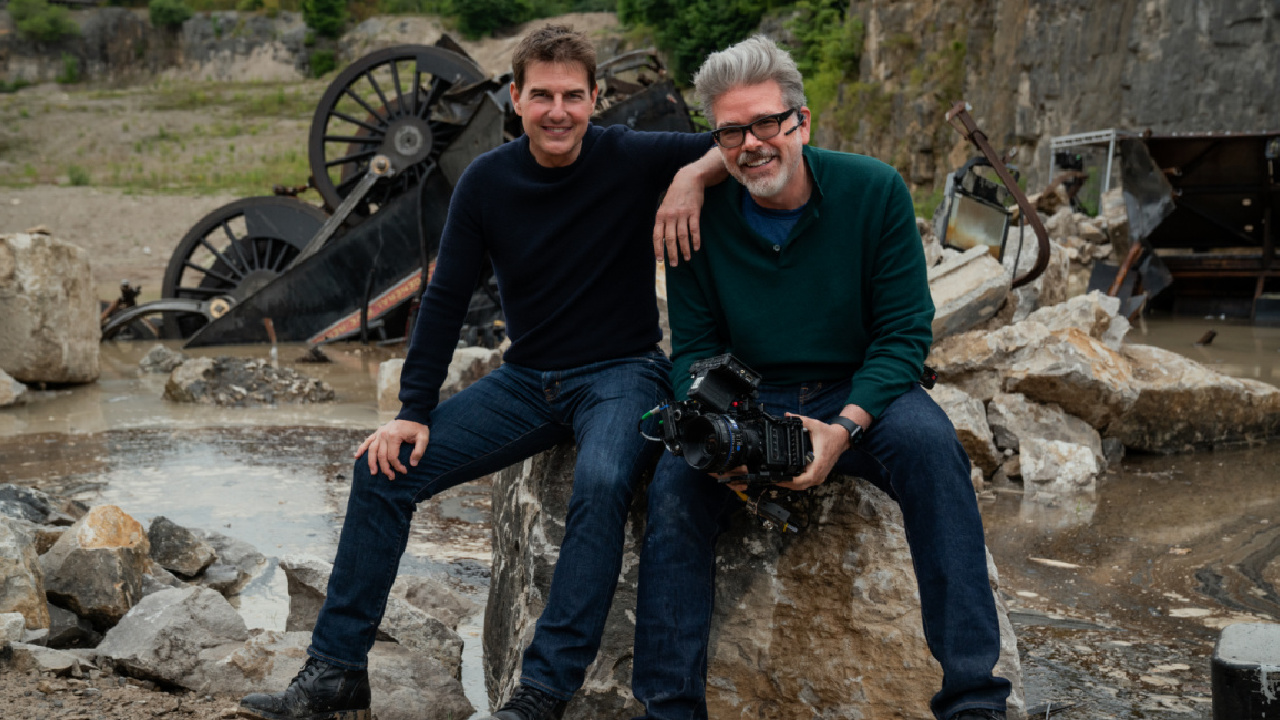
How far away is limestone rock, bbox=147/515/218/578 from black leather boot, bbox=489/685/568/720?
6.90ft

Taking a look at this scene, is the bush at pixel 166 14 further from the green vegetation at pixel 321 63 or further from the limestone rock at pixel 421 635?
the limestone rock at pixel 421 635

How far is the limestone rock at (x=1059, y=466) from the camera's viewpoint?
548cm

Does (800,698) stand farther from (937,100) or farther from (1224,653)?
(937,100)

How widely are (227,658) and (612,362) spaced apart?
1.24m

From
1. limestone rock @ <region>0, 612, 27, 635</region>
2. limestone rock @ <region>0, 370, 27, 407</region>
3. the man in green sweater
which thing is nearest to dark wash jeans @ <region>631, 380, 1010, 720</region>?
the man in green sweater

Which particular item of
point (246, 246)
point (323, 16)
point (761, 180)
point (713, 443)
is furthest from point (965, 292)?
point (323, 16)

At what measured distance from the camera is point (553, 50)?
106 inches

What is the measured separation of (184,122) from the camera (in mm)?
43125

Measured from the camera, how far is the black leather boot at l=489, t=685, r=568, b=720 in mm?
2232

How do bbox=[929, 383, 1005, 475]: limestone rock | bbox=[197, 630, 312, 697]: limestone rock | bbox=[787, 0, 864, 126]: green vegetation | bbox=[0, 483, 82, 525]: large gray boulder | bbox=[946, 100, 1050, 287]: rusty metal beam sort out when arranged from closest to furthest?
bbox=[197, 630, 312, 697]: limestone rock → bbox=[0, 483, 82, 525]: large gray boulder → bbox=[929, 383, 1005, 475]: limestone rock → bbox=[946, 100, 1050, 287]: rusty metal beam → bbox=[787, 0, 864, 126]: green vegetation

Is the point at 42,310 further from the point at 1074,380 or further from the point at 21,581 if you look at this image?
the point at 1074,380

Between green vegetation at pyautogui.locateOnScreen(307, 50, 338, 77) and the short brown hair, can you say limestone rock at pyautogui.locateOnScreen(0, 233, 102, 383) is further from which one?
green vegetation at pyautogui.locateOnScreen(307, 50, 338, 77)

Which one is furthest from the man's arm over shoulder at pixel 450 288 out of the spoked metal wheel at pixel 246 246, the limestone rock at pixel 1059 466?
the spoked metal wheel at pixel 246 246

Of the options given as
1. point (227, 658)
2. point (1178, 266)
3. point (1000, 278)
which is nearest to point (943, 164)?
point (1178, 266)
